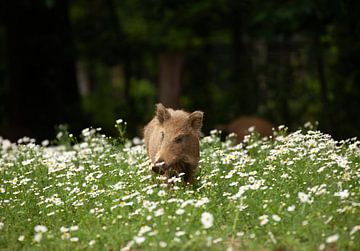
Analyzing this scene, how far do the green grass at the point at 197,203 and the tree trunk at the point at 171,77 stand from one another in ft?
35.7

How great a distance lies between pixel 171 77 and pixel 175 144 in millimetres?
12808

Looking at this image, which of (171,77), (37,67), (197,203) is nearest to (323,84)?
(171,77)

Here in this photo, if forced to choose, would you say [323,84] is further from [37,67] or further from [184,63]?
[37,67]

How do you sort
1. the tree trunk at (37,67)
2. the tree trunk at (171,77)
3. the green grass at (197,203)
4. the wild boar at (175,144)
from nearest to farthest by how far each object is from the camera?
the green grass at (197,203), the wild boar at (175,144), the tree trunk at (37,67), the tree trunk at (171,77)

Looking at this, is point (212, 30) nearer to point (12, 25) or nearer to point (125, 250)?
point (12, 25)

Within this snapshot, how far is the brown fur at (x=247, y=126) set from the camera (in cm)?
1681

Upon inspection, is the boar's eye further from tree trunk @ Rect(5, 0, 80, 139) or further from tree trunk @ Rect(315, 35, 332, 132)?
tree trunk @ Rect(5, 0, 80, 139)

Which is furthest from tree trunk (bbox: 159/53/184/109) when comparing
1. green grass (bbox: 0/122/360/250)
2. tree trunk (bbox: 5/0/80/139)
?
green grass (bbox: 0/122/360/250)

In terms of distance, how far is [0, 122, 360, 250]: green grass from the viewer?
670 centimetres

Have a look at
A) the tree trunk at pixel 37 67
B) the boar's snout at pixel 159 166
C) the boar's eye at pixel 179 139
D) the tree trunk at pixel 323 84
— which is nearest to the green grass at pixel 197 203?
the boar's snout at pixel 159 166

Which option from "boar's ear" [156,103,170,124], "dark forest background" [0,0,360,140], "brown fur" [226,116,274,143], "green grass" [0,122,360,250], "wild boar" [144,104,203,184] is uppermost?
"dark forest background" [0,0,360,140]

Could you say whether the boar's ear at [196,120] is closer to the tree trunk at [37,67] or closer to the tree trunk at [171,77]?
the tree trunk at [37,67]

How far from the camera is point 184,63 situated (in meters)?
21.4

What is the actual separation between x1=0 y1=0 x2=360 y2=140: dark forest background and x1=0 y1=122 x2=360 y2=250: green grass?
7.83 metres
